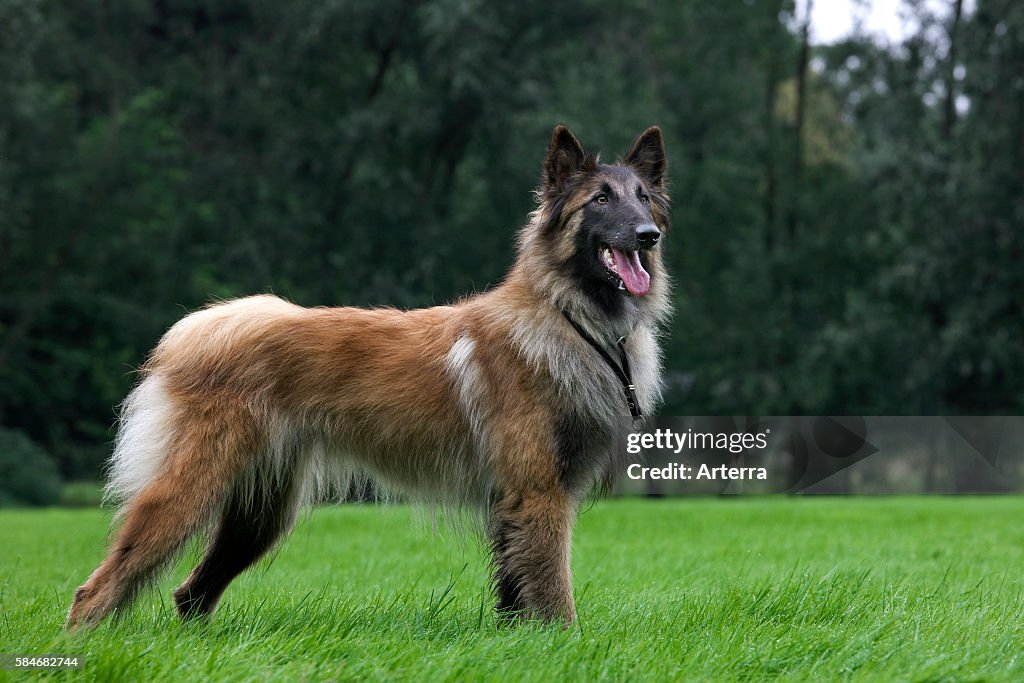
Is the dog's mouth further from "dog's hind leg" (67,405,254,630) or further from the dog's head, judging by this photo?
"dog's hind leg" (67,405,254,630)

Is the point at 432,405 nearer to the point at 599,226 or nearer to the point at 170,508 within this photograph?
the point at 599,226

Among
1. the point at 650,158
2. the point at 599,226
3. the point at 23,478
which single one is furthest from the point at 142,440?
the point at 23,478

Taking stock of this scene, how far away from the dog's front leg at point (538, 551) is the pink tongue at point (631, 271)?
3.60 ft

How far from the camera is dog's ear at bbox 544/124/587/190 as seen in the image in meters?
5.59

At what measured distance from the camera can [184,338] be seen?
5.48 metres

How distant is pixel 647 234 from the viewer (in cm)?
529

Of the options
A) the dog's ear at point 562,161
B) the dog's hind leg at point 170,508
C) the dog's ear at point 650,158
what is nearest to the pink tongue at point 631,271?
the dog's ear at point 562,161

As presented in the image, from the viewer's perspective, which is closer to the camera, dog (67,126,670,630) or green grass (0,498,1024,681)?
green grass (0,498,1024,681)

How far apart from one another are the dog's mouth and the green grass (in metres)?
1.68

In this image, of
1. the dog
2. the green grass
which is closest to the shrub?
the green grass

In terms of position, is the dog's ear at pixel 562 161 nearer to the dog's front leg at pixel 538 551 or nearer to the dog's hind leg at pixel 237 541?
the dog's front leg at pixel 538 551

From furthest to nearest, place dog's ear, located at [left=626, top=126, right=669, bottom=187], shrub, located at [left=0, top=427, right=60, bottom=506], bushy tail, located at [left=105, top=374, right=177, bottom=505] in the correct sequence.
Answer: shrub, located at [left=0, top=427, right=60, bottom=506], dog's ear, located at [left=626, top=126, right=669, bottom=187], bushy tail, located at [left=105, top=374, right=177, bottom=505]

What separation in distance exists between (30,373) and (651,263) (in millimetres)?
24460

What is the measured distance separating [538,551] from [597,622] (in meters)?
0.58
